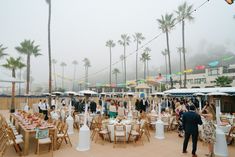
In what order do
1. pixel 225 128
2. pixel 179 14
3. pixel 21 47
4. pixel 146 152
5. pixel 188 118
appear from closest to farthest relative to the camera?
pixel 188 118, pixel 146 152, pixel 225 128, pixel 179 14, pixel 21 47

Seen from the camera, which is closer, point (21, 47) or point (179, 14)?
point (179, 14)

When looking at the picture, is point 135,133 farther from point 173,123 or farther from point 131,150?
point 173,123

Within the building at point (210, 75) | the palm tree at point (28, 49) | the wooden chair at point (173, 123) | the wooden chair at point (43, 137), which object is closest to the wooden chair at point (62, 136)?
the wooden chair at point (43, 137)

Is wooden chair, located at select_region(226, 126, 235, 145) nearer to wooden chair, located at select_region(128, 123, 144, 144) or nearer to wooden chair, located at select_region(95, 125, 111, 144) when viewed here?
wooden chair, located at select_region(128, 123, 144, 144)

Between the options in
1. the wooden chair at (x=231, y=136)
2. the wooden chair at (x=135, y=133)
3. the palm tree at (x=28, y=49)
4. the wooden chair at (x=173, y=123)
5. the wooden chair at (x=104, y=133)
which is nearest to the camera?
the wooden chair at (x=231, y=136)

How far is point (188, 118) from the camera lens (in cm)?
562

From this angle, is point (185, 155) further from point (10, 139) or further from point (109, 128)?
point (10, 139)

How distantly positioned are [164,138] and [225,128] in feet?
7.98

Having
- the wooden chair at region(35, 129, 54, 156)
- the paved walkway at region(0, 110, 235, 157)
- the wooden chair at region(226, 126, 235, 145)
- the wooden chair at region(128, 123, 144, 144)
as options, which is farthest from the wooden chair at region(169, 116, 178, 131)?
the wooden chair at region(35, 129, 54, 156)

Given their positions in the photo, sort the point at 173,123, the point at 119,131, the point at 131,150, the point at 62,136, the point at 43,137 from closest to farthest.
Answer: the point at 43,137
the point at 131,150
the point at 62,136
the point at 119,131
the point at 173,123

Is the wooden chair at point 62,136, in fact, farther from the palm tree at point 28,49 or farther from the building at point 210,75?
the building at point 210,75

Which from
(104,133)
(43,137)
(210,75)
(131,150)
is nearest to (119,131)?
(104,133)

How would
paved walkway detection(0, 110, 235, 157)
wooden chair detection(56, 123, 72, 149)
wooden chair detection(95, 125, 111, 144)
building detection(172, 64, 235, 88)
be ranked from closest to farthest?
paved walkway detection(0, 110, 235, 157)
wooden chair detection(56, 123, 72, 149)
wooden chair detection(95, 125, 111, 144)
building detection(172, 64, 235, 88)

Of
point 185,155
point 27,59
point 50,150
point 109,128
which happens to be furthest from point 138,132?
point 27,59
